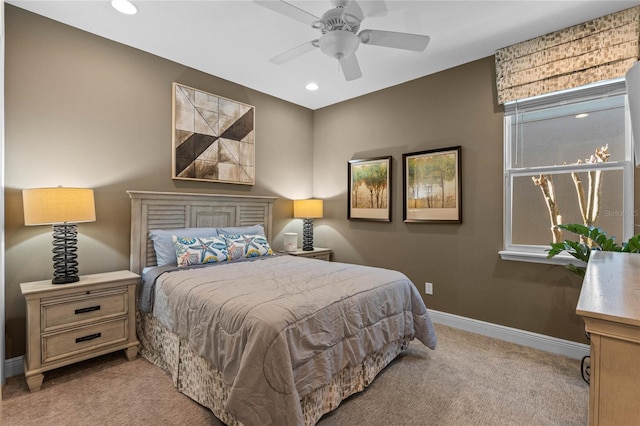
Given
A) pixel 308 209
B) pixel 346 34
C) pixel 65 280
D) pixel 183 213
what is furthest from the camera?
pixel 308 209

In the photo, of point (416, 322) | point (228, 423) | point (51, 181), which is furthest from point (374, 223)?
point (51, 181)

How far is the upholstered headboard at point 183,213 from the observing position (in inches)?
118

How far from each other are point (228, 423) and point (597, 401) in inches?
70.4

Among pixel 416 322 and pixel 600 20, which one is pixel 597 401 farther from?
pixel 600 20

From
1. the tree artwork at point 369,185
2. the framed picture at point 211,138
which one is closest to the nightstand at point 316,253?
the tree artwork at point 369,185

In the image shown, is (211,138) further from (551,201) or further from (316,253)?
(551,201)

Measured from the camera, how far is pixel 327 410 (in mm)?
1916

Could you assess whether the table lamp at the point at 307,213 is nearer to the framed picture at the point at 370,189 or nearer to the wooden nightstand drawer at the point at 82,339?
the framed picture at the point at 370,189

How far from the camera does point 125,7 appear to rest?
2439mm

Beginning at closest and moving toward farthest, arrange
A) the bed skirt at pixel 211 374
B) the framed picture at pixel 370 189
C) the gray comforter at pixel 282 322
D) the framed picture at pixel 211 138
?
the gray comforter at pixel 282 322, the bed skirt at pixel 211 374, the framed picture at pixel 211 138, the framed picture at pixel 370 189

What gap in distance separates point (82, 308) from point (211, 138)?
210 centimetres

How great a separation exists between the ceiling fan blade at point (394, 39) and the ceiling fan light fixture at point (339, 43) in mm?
75

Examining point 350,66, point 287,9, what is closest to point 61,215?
point 287,9

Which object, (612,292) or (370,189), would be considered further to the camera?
(370,189)
